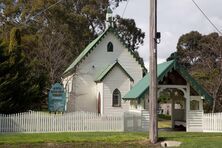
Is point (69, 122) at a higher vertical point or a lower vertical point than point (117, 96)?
lower

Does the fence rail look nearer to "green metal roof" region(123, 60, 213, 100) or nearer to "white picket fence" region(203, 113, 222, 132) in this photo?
"green metal roof" region(123, 60, 213, 100)

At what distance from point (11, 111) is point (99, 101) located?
9752 mm

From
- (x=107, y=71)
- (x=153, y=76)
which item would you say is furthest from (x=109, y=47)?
(x=153, y=76)

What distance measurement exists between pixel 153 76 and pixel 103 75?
1543 cm

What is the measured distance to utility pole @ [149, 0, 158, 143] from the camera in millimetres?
20500

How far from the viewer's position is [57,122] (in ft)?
85.0

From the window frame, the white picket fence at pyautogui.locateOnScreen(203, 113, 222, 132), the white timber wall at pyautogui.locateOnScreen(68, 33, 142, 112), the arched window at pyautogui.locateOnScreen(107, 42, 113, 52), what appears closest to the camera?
the white picket fence at pyautogui.locateOnScreen(203, 113, 222, 132)

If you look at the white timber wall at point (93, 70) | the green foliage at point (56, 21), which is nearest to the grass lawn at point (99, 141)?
the white timber wall at point (93, 70)

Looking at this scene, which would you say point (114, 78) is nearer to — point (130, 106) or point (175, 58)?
point (130, 106)

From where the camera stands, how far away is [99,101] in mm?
37500

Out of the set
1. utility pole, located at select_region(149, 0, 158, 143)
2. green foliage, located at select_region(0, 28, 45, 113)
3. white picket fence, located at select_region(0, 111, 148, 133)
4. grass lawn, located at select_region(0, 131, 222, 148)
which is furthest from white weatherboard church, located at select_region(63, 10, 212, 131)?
utility pole, located at select_region(149, 0, 158, 143)

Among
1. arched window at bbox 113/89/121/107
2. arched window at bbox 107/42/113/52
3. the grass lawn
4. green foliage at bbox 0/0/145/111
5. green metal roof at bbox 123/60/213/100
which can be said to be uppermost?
green foliage at bbox 0/0/145/111

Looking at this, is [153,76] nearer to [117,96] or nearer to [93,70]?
[117,96]

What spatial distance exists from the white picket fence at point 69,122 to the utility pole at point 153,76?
20.5 ft
